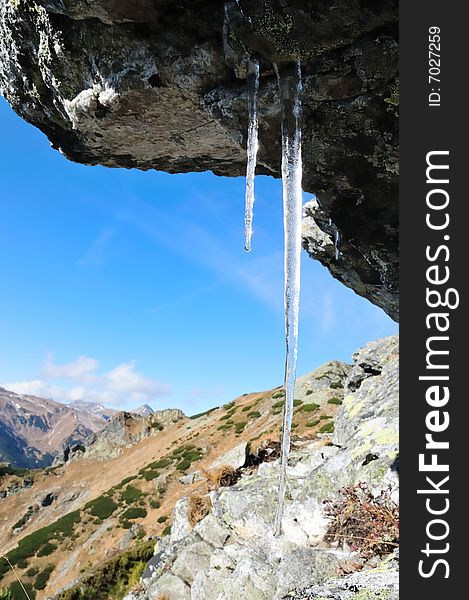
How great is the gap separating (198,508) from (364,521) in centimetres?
852

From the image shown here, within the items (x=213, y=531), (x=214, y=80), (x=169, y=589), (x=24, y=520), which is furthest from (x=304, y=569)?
(x=24, y=520)

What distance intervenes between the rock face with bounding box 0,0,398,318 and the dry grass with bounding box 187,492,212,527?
10971 millimetres

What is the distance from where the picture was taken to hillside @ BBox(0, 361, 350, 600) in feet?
118

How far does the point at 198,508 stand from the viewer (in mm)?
15438

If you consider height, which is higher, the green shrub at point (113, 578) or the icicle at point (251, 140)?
the icicle at point (251, 140)

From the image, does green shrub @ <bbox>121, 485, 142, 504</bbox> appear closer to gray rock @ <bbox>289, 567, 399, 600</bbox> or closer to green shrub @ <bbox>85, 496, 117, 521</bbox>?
green shrub @ <bbox>85, 496, 117, 521</bbox>

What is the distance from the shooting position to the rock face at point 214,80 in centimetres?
671

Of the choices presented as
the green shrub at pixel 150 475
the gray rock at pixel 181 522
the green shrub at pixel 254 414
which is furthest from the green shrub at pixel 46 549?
the gray rock at pixel 181 522

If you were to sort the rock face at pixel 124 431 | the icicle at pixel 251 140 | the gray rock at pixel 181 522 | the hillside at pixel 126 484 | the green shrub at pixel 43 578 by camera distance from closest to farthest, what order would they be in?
the icicle at pixel 251 140 → the gray rock at pixel 181 522 → the green shrub at pixel 43 578 → the hillside at pixel 126 484 → the rock face at pixel 124 431

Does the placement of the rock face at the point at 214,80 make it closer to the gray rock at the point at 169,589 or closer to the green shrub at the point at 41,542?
the gray rock at the point at 169,589

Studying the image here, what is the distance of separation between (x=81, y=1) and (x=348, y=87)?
4832 millimetres

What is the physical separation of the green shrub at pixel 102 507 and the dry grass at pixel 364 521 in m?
42.1

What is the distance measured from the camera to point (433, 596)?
435cm

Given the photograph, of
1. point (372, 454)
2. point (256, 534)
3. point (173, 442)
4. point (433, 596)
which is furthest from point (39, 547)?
point (433, 596)
